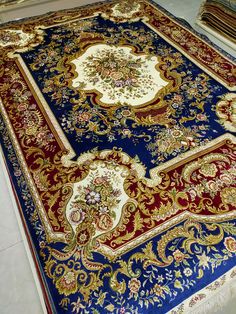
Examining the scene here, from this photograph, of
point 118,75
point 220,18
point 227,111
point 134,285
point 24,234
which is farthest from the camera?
point 220,18

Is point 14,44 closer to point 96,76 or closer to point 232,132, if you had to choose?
Result: point 96,76

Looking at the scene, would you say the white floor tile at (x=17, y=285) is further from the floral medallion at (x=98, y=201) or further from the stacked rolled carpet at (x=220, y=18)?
the stacked rolled carpet at (x=220, y=18)

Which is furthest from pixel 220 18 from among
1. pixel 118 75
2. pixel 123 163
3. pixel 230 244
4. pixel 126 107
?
pixel 230 244

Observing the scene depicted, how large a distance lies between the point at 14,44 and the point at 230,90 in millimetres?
1595

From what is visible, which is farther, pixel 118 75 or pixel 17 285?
pixel 118 75

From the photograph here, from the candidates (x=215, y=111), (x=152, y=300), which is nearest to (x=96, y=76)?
(x=215, y=111)

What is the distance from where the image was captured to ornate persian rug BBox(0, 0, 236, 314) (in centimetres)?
91

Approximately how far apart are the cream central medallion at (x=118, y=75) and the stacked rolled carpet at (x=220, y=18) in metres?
0.62

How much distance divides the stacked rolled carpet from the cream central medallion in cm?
62

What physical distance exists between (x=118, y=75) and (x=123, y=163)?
2.45 ft

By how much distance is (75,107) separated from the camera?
1510mm

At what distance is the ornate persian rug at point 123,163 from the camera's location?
91cm

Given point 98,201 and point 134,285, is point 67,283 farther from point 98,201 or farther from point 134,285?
point 98,201

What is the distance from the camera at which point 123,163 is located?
1.24 meters
